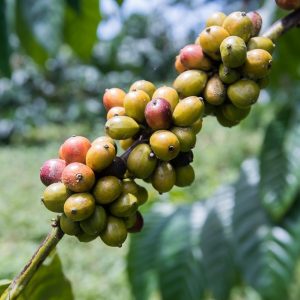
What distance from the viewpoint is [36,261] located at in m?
0.60

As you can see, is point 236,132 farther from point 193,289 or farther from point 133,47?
point 193,289

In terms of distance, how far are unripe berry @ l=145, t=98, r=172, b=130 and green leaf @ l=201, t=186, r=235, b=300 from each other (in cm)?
109

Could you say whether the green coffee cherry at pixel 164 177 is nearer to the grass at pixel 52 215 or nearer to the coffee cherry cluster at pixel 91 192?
the coffee cherry cluster at pixel 91 192

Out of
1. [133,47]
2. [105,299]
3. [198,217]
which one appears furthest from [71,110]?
[198,217]

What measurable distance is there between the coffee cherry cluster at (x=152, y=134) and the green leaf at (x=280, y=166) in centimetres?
103

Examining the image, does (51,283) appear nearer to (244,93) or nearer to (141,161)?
(141,161)

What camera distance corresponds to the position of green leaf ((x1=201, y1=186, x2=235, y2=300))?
1.66 meters

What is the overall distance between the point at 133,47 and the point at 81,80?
5.29ft

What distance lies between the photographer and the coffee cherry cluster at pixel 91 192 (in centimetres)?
61

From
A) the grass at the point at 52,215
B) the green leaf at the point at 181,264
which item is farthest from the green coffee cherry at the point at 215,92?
the grass at the point at 52,215

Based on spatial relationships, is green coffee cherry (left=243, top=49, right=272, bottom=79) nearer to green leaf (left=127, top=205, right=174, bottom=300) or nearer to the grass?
green leaf (left=127, top=205, right=174, bottom=300)

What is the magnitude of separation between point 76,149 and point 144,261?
1.22 metres

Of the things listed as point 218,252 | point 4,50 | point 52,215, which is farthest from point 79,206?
point 52,215

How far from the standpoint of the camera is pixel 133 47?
434 inches
